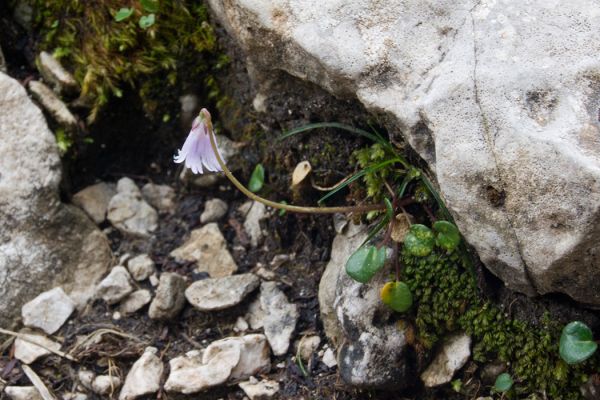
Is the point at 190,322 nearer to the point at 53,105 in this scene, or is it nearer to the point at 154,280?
the point at 154,280

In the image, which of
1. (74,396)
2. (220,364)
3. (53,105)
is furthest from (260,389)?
(53,105)

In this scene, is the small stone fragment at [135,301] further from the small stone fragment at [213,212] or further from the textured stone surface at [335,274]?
the textured stone surface at [335,274]

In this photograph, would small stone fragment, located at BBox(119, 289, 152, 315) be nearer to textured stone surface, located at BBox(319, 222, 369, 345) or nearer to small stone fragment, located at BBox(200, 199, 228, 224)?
small stone fragment, located at BBox(200, 199, 228, 224)

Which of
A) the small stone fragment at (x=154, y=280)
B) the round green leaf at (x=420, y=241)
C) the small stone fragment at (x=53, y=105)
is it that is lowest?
the small stone fragment at (x=154, y=280)

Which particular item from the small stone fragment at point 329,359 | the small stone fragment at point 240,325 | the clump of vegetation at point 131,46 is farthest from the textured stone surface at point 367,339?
the clump of vegetation at point 131,46

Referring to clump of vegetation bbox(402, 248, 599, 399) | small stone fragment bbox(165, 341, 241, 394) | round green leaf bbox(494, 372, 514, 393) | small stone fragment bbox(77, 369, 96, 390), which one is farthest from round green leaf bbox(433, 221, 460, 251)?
small stone fragment bbox(77, 369, 96, 390)

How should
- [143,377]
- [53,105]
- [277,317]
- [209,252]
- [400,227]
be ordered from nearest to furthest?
[400,227]
[143,377]
[277,317]
[209,252]
[53,105]
